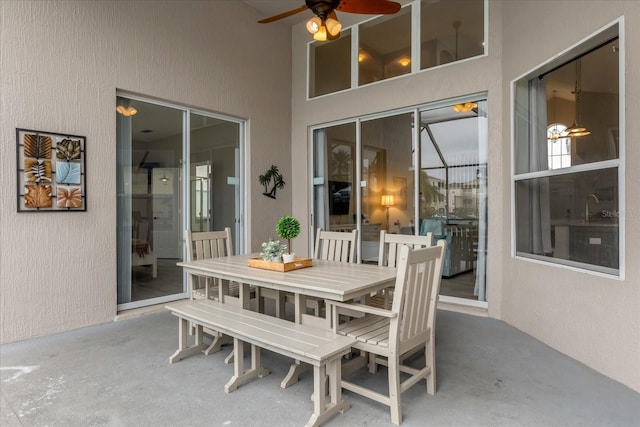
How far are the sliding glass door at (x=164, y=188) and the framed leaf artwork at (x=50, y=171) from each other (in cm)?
43

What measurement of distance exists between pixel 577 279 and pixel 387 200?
2.43 m

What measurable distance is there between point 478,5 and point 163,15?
3517mm

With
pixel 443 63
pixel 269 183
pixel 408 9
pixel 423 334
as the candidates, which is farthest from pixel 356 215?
pixel 423 334

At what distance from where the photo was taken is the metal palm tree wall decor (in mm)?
5477

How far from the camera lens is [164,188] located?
14.6ft

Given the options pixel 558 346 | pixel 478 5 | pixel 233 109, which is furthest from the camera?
A: pixel 233 109

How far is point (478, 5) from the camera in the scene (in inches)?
162

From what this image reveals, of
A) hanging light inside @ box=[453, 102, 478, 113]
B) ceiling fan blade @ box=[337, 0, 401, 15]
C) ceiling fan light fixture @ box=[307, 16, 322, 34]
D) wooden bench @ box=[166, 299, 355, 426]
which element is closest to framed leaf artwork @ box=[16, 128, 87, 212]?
wooden bench @ box=[166, 299, 355, 426]

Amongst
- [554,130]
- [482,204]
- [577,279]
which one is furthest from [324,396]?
[482,204]

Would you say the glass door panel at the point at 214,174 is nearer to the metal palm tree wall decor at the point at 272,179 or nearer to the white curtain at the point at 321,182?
the metal palm tree wall decor at the point at 272,179

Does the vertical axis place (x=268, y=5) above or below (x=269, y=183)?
above

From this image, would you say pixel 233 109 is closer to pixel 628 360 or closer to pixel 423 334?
pixel 423 334

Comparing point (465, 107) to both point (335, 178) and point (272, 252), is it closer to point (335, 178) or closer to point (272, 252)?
point (335, 178)

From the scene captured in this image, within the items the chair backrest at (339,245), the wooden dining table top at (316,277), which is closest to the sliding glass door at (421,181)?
the chair backrest at (339,245)
